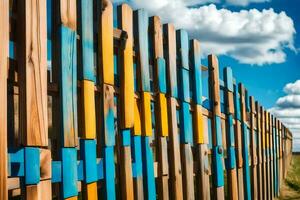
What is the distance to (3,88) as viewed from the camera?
1928 millimetres

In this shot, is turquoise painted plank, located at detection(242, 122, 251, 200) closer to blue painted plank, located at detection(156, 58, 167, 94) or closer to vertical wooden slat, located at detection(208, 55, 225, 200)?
vertical wooden slat, located at detection(208, 55, 225, 200)

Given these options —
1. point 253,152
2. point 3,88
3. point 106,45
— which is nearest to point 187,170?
point 106,45

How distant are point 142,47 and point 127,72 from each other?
295 mm

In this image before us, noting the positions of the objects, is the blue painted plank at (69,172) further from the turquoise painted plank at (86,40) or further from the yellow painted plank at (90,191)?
the turquoise painted plank at (86,40)

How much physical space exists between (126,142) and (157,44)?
88cm

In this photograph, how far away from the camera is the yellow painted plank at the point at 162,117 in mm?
3297

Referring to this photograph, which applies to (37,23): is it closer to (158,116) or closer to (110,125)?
(110,125)

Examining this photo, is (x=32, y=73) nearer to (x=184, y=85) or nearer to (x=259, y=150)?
(x=184, y=85)

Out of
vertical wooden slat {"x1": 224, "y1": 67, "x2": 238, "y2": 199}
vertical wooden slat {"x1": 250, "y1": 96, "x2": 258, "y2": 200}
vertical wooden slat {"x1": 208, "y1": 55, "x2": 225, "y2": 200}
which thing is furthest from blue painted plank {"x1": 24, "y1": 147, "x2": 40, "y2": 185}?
vertical wooden slat {"x1": 250, "y1": 96, "x2": 258, "y2": 200}

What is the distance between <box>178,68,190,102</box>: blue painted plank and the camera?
12.0 feet

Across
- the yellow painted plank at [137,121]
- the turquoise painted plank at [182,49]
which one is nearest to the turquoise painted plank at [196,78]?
the turquoise painted plank at [182,49]

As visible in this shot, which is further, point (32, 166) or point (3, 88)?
point (32, 166)

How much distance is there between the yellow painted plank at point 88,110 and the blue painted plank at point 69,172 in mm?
174

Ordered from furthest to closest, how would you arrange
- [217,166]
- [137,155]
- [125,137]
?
[217,166] < [137,155] < [125,137]
